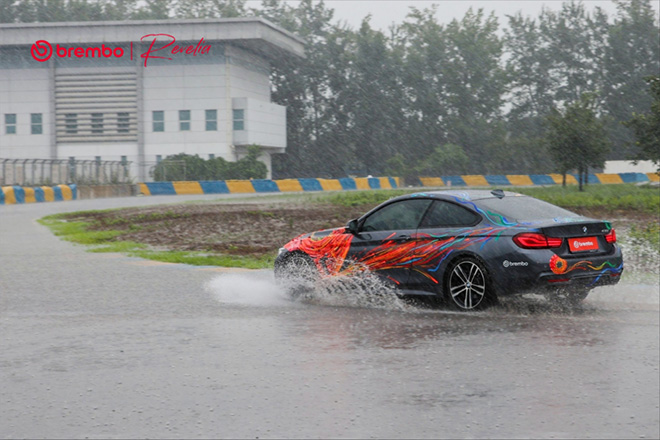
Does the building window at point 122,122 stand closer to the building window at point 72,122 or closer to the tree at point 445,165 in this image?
the building window at point 72,122

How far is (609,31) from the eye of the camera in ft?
295

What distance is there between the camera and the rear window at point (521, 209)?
9609 mm

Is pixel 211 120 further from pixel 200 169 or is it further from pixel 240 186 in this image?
pixel 240 186

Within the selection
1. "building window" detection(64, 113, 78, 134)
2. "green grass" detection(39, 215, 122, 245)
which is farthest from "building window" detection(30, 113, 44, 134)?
"green grass" detection(39, 215, 122, 245)

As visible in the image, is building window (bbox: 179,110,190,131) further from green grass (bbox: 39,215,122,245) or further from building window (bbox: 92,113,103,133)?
green grass (bbox: 39,215,122,245)

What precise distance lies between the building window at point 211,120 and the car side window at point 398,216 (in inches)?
2278

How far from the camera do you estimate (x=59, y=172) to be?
50.2 meters

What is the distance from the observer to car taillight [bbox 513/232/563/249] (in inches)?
360

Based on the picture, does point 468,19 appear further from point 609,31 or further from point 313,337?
point 313,337

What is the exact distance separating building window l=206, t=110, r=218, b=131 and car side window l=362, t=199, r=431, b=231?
57863 mm

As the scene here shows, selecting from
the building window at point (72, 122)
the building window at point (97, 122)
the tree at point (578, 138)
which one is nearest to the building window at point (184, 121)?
the building window at point (97, 122)

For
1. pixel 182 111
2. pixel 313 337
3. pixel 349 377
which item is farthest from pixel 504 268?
pixel 182 111

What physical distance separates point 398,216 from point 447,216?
66 cm

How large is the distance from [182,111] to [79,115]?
7.76 metres
